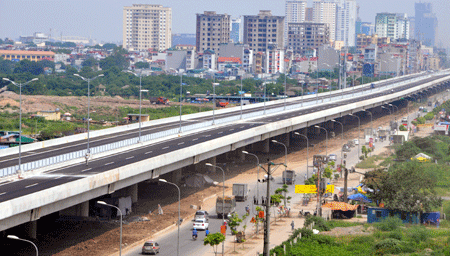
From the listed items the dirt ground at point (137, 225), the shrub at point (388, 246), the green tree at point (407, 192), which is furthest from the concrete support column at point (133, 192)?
the shrub at point (388, 246)

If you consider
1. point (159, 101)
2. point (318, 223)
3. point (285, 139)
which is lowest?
point (285, 139)

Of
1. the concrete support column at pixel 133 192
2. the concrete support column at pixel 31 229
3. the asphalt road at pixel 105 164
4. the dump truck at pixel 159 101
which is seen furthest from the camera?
the dump truck at pixel 159 101

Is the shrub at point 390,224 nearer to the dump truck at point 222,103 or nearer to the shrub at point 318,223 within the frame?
the shrub at point 318,223

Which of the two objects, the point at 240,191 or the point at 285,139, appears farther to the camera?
the point at 285,139

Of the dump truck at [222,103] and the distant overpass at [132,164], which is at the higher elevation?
the distant overpass at [132,164]

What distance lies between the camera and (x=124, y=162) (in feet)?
185

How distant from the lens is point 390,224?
170 feet

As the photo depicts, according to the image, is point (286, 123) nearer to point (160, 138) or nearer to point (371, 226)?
point (160, 138)

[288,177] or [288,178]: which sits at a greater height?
[288,177]

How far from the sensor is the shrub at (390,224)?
51.4 metres

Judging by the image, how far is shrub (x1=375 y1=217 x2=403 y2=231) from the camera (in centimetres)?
5141

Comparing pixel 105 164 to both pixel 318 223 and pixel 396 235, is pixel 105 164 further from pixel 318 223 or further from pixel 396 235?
pixel 396 235

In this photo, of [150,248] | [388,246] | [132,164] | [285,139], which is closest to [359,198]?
[388,246]

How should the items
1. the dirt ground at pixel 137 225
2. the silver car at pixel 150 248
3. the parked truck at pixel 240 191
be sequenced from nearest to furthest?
the silver car at pixel 150 248
the dirt ground at pixel 137 225
the parked truck at pixel 240 191
